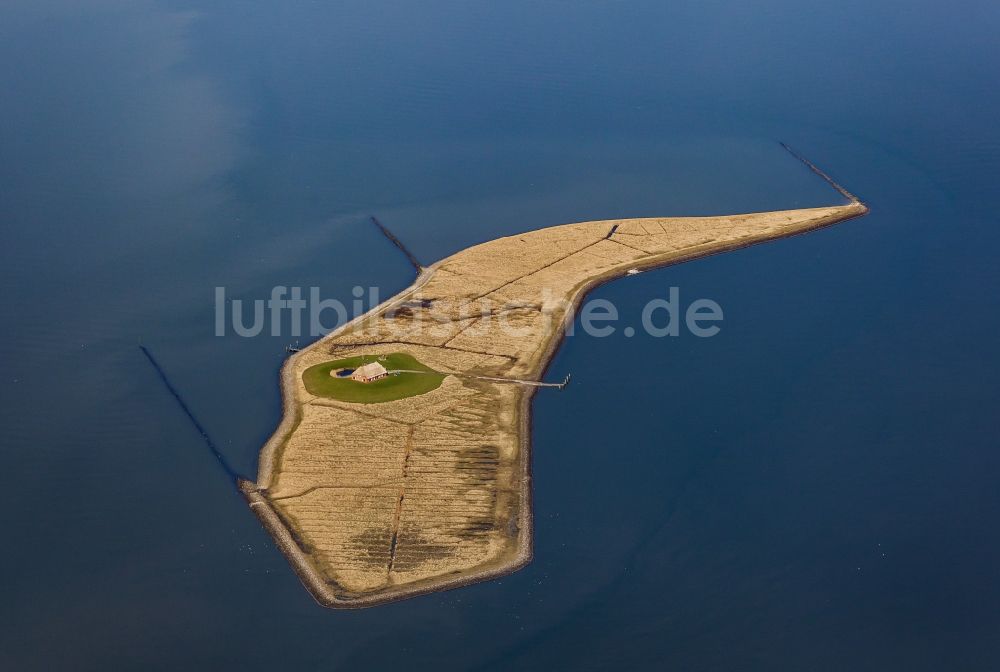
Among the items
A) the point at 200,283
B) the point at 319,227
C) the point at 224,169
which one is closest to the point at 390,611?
the point at 200,283

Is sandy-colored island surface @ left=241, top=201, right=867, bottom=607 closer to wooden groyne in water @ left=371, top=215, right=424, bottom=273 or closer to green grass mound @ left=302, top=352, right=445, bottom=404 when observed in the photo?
green grass mound @ left=302, top=352, right=445, bottom=404

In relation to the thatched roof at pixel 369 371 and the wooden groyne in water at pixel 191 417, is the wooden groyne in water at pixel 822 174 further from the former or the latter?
the wooden groyne in water at pixel 191 417

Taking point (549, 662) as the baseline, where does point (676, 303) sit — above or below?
above

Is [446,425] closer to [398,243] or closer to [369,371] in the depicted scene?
[369,371]

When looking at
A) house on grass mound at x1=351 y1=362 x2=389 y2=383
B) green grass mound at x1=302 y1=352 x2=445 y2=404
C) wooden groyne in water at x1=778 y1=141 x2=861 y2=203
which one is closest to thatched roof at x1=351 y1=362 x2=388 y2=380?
house on grass mound at x1=351 y1=362 x2=389 y2=383

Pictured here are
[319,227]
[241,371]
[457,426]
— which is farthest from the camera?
[319,227]

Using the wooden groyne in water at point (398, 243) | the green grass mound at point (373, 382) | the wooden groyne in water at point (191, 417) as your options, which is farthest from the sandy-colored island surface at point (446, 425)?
the wooden groyne in water at point (191, 417)

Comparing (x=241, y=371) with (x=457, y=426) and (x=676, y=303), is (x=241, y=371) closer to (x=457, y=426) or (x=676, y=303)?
(x=457, y=426)
